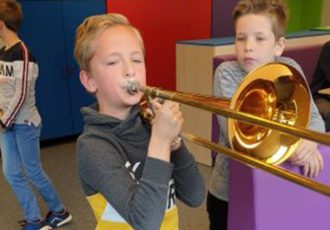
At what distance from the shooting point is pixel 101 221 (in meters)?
1.00

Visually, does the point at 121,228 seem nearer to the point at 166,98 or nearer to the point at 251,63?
the point at 166,98

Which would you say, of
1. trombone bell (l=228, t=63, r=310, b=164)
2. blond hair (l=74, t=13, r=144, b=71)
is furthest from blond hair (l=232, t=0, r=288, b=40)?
blond hair (l=74, t=13, r=144, b=71)

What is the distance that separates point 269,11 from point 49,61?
9.35 feet

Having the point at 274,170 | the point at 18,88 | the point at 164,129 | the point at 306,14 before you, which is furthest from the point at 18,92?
the point at 306,14

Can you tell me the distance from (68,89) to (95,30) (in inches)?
120

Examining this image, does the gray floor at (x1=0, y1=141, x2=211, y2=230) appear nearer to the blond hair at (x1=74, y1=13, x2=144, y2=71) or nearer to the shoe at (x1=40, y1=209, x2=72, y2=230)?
the shoe at (x1=40, y1=209, x2=72, y2=230)

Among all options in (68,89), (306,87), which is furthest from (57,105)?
(306,87)

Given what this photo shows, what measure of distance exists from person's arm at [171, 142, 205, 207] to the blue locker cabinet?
2935 mm

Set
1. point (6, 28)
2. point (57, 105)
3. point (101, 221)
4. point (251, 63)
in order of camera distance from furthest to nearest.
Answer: point (57, 105) < point (6, 28) < point (251, 63) < point (101, 221)

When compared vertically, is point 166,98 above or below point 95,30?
below

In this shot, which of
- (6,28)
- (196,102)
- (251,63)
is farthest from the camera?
(6,28)

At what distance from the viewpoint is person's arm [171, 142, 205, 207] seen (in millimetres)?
1051

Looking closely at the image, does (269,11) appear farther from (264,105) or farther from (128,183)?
(128,183)

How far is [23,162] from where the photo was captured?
7.61ft
